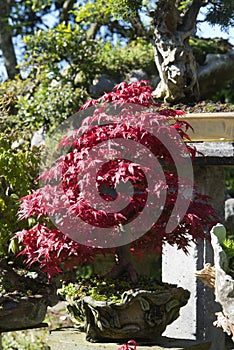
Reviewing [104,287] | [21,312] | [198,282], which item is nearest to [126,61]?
[198,282]

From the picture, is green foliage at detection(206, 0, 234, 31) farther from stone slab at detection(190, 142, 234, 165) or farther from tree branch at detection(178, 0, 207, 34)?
stone slab at detection(190, 142, 234, 165)

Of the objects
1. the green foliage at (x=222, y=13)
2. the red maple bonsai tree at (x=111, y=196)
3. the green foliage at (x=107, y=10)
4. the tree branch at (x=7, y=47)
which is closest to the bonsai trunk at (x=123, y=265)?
the red maple bonsai tree at (x=111, y=196)

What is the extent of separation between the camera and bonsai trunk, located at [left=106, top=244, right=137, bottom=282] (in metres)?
2.73

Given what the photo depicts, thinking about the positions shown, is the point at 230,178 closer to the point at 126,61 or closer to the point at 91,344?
the point at 126,61

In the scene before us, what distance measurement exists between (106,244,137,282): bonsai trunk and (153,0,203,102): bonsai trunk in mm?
954

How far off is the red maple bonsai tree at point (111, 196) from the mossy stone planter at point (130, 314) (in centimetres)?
20

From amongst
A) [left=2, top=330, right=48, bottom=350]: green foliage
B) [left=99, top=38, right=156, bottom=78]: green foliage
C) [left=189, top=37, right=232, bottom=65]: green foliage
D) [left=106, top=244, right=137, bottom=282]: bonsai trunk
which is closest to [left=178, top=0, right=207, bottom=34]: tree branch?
[left=106, top=244, right=137, bottom=282]: bonsai trunk

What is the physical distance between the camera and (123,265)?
277 cm

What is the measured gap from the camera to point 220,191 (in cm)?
330

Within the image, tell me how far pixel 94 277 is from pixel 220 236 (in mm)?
754

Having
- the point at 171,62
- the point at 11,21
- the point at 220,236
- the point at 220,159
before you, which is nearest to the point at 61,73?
→ the point at 11,21

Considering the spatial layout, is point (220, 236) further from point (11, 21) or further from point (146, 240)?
point (11, 21)

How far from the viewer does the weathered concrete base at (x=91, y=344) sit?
8.30 ft

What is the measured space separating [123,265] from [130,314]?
0.29 m
